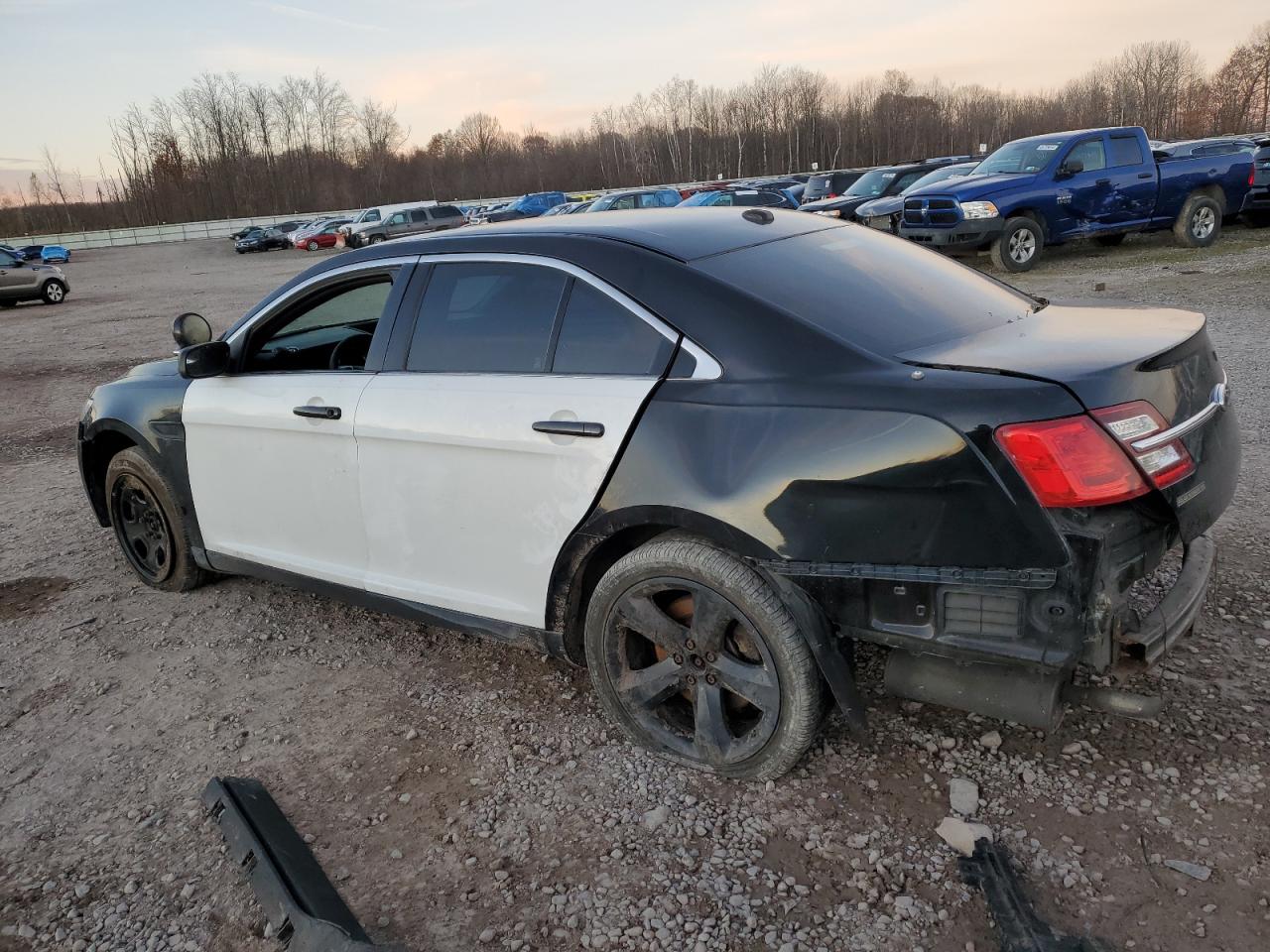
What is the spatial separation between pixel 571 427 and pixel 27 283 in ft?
83.0

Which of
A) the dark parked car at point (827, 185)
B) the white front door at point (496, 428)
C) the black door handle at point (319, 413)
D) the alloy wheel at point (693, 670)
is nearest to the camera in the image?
the alloy wheel at point (693, 670)

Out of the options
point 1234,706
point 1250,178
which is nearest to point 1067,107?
point 1250,178

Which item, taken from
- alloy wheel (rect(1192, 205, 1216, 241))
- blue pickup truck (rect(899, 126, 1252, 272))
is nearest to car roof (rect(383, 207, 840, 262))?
blue pickup truck (rect(899, 126, 1252, 272))

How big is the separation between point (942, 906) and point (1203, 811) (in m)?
0.81

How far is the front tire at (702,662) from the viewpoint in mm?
2643

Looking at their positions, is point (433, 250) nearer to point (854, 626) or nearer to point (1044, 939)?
point (854, 626)

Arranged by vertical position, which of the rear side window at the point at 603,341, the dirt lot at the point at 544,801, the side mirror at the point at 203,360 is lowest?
the dirt lot at the point at 544,801

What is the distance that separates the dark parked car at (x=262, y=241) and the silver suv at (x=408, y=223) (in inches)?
368

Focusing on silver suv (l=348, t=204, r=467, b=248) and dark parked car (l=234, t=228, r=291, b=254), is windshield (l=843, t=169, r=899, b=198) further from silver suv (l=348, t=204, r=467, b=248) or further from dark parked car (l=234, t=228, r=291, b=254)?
dark parked car (l=234, t=228, r=291, b=254)

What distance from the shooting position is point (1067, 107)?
336 ft

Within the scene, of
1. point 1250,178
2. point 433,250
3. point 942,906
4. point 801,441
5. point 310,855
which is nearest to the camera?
point 942,906

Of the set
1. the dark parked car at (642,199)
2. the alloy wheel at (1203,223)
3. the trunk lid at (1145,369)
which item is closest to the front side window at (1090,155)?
the alloy wheel at (1203,223)

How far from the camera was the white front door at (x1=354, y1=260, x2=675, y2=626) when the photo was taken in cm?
288

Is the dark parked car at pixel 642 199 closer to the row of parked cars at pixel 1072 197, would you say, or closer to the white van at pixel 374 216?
the row of parked cars at pixel 1072 197
